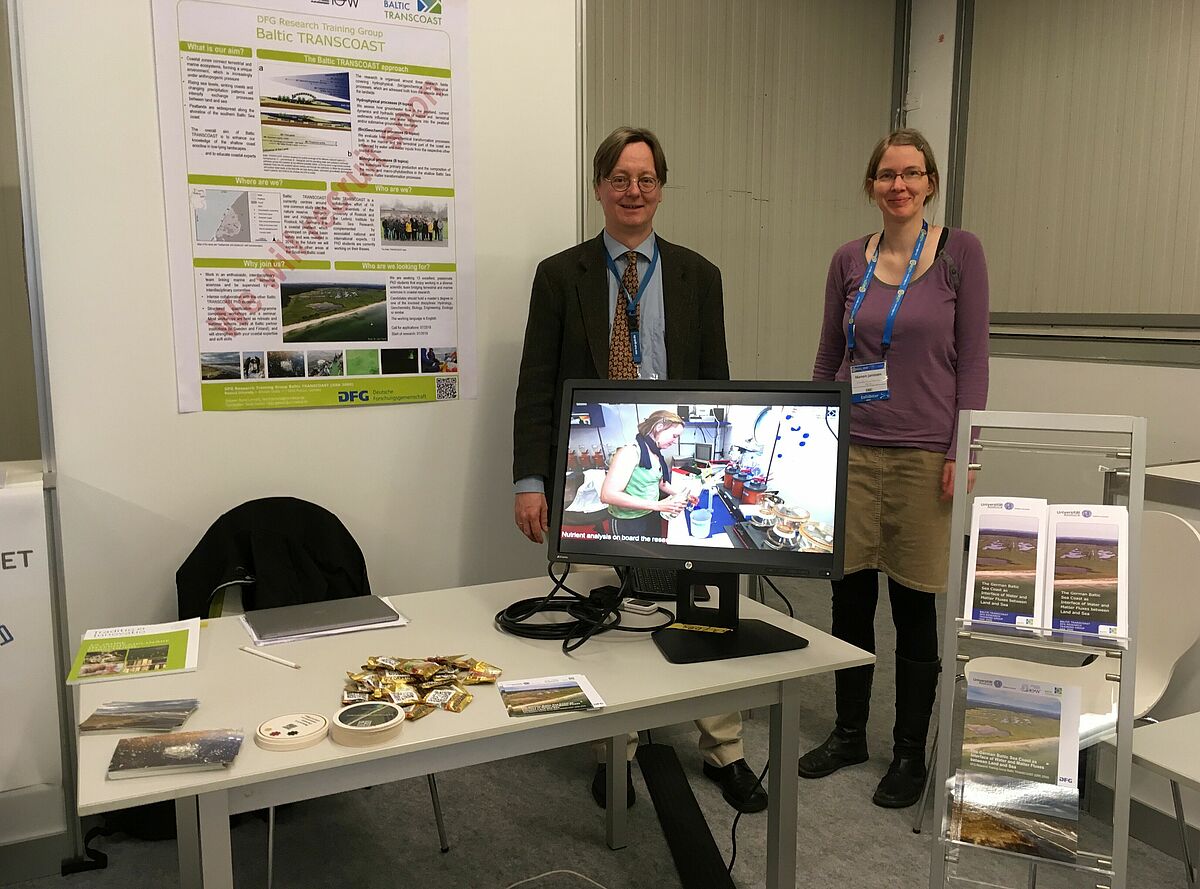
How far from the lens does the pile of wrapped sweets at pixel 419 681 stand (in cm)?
139

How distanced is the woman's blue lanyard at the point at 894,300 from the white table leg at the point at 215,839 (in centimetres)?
181

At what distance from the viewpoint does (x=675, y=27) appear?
13.3 feet

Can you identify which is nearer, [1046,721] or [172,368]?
[1046,721]

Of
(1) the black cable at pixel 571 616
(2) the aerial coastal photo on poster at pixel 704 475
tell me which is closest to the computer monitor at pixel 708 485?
(2) the aerial coastal photo on poster at pixel 704 475

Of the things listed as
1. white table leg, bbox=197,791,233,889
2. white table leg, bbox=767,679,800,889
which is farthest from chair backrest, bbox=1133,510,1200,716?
white table leg, bbox=197,791,233,889

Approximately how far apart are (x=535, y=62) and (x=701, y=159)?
1.78 meters

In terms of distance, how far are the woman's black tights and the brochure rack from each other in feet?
2.63

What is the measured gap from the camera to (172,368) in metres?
2.22

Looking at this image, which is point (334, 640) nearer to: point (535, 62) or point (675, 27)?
point (535, 62)

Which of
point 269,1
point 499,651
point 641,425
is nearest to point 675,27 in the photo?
point 269,1

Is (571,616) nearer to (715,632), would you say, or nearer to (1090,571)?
(715,632)

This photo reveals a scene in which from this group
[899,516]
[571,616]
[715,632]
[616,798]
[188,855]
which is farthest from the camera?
[899,516]

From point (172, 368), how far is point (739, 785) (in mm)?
1838

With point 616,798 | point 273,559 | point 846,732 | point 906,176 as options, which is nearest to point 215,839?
point 273,559
